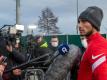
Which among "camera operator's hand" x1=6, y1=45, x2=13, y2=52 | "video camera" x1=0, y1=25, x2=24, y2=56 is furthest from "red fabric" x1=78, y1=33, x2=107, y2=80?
"camera operator's hand" x1=6, y1=45, x2=13, y2=52

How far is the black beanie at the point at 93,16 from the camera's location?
362 centimetres

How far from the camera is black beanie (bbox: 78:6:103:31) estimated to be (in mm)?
3619

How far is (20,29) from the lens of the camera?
29.5ft

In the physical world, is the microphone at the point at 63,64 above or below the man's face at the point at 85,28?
below

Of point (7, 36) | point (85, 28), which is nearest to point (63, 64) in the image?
point (85, 28)

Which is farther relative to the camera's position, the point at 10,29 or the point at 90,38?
the point at 10,29

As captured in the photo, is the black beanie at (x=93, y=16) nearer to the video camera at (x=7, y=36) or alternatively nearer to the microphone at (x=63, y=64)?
the microphone at (x=63, y=64)

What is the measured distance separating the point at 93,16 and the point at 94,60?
447mm

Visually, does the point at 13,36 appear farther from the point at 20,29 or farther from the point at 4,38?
the point at 20,29

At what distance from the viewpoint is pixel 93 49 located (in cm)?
347

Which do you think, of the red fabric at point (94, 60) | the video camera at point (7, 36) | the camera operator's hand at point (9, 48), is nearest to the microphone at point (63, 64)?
the red fabric at point (94, 60)

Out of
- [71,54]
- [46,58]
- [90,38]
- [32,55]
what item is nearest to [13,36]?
[32,55]

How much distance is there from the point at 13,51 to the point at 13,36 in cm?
29

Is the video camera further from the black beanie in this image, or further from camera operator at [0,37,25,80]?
the black beanie
